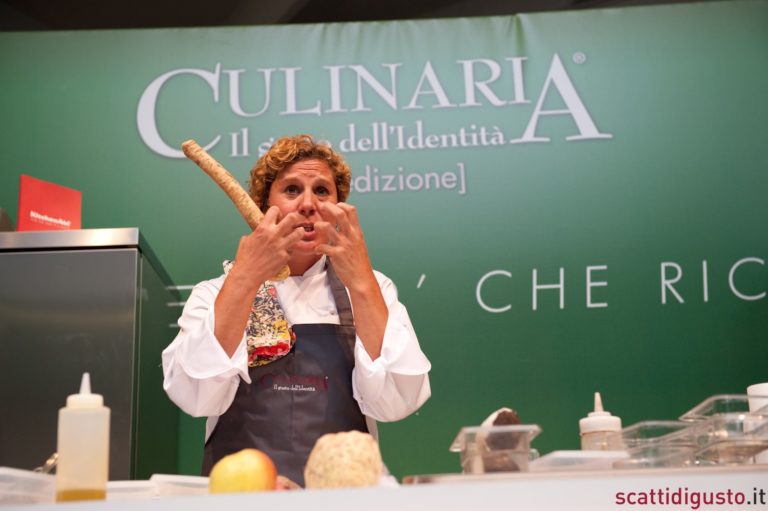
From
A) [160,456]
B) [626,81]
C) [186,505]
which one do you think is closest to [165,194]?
[160,456]

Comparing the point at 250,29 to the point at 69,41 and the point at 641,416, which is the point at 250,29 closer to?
the point at 69,41

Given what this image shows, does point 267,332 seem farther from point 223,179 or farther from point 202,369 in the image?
point 223,179

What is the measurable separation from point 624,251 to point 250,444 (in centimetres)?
178

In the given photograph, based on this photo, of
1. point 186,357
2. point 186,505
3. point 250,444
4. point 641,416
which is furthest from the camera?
point 641,416

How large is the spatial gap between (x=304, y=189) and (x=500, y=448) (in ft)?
4.55

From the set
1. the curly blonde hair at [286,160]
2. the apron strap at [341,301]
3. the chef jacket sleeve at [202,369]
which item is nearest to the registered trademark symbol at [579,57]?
the curly blonde hair at [286,160]

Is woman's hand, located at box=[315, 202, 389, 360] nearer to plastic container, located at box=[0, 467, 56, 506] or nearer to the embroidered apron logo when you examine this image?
the embroidered apron logo

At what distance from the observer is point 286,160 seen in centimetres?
269

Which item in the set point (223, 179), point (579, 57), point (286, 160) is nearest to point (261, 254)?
point (223, 179)

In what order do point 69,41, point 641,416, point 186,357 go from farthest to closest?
point 69,41 < point 641,416 < point 186,357

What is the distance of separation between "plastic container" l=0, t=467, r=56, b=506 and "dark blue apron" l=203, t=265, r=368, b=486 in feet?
3.11

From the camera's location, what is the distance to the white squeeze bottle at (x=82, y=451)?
1.25 metres

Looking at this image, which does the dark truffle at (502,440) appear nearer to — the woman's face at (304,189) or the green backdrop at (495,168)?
the woman's face at (304,189)

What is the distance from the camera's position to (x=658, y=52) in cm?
378
